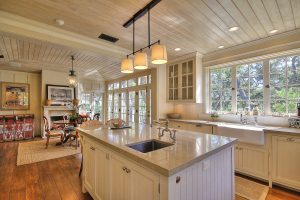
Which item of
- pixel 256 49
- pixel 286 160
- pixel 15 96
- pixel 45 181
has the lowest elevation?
pixel 45 181

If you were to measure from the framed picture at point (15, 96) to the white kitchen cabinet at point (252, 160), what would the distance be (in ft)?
23.7

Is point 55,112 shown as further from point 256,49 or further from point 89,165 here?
point 256,49

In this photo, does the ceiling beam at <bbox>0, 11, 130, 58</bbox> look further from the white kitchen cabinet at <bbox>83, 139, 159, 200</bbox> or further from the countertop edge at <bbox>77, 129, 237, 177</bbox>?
the countertop edge at <bbox>77, 129, 237, 177</bbox>

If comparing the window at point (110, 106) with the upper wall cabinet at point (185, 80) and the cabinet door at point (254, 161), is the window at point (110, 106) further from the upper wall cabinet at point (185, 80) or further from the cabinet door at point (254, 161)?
the cabinet door at point (254, 161)

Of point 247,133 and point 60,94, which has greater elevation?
point 60,94

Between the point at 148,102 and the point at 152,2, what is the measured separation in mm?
3281

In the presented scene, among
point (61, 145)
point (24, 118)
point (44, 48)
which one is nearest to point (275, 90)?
point (44, 48)

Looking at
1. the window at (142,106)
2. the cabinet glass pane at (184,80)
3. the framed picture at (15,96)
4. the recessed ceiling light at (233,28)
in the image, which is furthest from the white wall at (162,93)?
the framed picture at (15,96)

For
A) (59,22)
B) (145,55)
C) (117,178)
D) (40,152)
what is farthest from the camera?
(40,152)

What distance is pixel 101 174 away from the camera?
1.85 meters

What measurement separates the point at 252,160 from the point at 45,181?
139 inches

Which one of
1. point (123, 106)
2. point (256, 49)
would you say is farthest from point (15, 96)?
point (256, 49)

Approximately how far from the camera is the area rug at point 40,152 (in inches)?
147

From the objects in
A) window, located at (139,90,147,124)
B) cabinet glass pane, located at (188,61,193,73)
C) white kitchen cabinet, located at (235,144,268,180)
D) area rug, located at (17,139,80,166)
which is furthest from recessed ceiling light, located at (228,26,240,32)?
area rug, located at (17,139,80,166)
